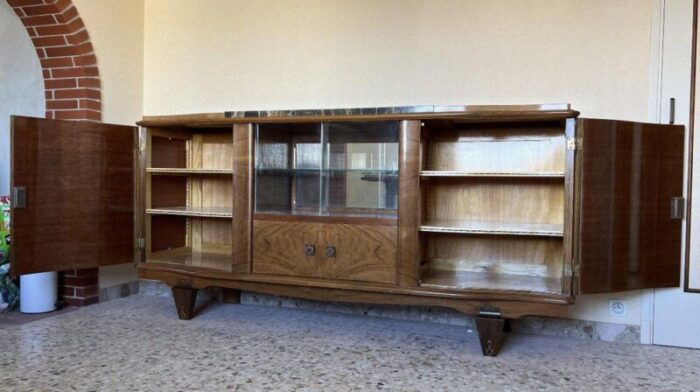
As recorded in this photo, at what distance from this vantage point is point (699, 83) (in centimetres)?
286

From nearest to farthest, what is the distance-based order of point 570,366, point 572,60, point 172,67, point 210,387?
point 210,387
point 570,366
point 572,60
point 172,67

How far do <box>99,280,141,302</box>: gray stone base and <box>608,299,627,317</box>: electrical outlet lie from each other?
341 centimetres

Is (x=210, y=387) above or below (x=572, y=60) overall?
below

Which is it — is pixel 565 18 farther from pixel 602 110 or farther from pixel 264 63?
pixel 264 63

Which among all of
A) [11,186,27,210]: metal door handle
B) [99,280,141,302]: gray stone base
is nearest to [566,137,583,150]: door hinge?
[11,186,27,210]: metal door handle

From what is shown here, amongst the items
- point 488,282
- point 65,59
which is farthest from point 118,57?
point 488,282

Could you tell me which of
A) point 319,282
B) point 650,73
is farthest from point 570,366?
point 650,73

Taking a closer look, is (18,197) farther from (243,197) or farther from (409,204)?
(409,204)

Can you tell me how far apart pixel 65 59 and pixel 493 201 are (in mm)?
3065

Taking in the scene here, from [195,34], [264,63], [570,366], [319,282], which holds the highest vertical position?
[195,34]

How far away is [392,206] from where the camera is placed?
291 centimetres

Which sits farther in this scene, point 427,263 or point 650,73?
point 427,263

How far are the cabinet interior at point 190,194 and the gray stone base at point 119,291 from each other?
2.00 feet

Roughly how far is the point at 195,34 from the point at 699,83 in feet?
11.0
